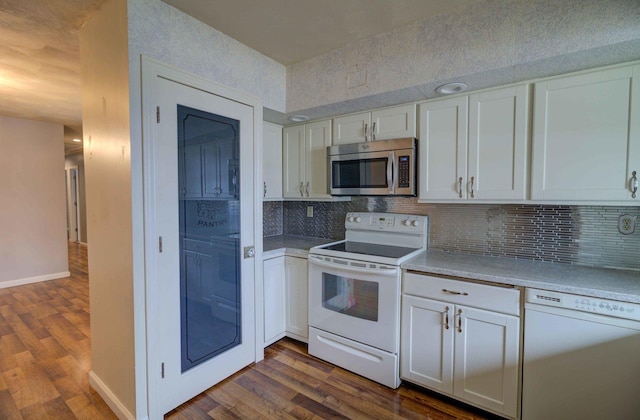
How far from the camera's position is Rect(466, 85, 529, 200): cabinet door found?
191cm

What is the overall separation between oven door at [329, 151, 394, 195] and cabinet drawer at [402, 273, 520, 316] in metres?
0.73

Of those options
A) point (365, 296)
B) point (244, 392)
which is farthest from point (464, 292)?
point (244, 392)

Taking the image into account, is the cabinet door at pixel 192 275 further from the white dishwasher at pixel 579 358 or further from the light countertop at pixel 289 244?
the white dishwasher at pixel 579 358

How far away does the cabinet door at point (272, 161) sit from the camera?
290 centimetres

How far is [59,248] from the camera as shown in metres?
4.74

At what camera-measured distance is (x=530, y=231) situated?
2.14 metres

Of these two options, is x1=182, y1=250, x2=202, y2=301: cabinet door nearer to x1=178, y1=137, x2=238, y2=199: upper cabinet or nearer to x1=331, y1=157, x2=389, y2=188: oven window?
x1=178, y1=137, x2=238, y2=199: upper cabinet

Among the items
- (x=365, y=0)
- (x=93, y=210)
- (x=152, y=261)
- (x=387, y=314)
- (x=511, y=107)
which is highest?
(x=365, y=0)

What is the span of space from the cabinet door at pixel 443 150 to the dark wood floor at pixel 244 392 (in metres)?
1.46

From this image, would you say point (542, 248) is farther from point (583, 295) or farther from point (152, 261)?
point (152, 261)

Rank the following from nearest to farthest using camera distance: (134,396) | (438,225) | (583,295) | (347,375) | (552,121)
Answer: (583,295) < (134,396) < (552,121) < (347,375) < (438,225)

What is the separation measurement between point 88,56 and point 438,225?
112 inches

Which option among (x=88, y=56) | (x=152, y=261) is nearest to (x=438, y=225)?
(x=152, y=261)

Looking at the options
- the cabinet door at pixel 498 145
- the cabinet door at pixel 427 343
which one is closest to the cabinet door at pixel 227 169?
the cabinet door at pixel 427 343
